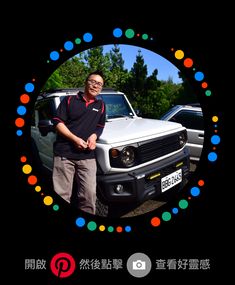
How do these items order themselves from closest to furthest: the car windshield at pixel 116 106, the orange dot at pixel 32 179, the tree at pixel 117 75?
the orange dot at pixel 32 179 → the tree at pixel 117 75 → the car windshield at pixel 116 106

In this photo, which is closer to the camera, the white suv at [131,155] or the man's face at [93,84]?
the man's face at [93,84]

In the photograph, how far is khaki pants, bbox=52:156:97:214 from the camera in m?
2.07

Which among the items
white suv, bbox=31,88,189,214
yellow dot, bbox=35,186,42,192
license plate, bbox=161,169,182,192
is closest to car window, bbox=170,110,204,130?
white suv, bbox=31,88,189,214

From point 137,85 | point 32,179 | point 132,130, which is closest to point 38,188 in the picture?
point 32,179

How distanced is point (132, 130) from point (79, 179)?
800mm

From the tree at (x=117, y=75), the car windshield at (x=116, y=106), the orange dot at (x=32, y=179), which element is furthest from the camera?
the car windshield at (x=116, y=106)

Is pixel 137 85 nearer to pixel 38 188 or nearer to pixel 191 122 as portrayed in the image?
pixel 191 122

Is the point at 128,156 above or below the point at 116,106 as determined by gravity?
below

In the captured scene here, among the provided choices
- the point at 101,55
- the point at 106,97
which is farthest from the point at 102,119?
the point at 106,97

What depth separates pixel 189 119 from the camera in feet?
9.43

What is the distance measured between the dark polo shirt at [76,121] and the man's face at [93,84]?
0.33ft

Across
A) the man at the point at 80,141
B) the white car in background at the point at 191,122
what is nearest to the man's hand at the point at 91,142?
the man at the point at 80,141

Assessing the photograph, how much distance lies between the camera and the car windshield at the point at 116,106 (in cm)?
298

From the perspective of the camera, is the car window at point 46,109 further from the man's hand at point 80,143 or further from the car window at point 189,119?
the car window at point 189,119
